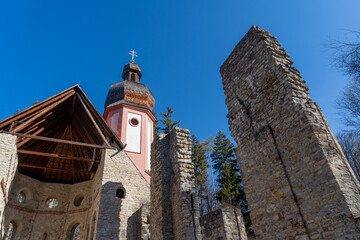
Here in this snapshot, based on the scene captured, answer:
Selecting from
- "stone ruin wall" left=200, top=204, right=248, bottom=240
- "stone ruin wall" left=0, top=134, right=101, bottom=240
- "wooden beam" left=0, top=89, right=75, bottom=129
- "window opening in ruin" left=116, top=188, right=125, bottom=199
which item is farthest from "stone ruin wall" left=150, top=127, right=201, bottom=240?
"stone ruin wall" left=0, top=134, right=101, bottom=240

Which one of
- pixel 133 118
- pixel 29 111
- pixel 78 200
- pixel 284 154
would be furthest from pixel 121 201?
pixel 133 118

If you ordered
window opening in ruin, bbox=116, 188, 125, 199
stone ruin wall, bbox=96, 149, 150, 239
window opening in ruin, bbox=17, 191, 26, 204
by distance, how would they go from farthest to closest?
window opening in ruin, bbox=17, 191, 26, 204 < window opening in ruin, bbox=116, 188, 125, 199 < stone ruin wall, bbox=96, 149, 150, 239

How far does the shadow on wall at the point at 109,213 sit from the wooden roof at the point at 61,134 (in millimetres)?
2184

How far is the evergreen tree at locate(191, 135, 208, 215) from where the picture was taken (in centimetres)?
2266

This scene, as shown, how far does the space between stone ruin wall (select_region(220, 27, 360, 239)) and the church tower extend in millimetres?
12855

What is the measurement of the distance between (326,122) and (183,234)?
4.56 metres

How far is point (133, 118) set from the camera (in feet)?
65.9

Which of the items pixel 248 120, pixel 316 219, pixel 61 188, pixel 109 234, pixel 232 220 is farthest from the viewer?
pixel 61 188

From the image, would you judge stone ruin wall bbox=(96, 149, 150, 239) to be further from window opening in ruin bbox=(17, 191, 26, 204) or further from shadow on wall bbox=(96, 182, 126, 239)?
window opening in ruin bbox=(17, 191, 26, 204)

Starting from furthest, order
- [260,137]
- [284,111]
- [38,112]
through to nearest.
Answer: [38,112]
[260,137]
[284,111]

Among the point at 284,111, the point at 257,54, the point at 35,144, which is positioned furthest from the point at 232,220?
the point at 35,144

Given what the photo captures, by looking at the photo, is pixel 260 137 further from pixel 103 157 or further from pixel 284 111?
pixel 103 157

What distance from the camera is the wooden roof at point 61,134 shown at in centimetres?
1188

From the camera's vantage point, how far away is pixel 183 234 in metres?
6.66
